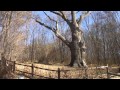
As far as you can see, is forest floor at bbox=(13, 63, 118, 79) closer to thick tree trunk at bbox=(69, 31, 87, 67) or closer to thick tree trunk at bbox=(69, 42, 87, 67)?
thick tree trunk at bbox=(69, 42, 87, 67)

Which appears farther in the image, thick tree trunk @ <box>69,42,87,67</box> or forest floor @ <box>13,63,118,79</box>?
thick tree trunk @ <box>69,42,87,67</box>

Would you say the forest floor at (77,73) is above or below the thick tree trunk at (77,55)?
below

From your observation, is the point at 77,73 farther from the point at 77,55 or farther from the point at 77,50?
the point at 77,50

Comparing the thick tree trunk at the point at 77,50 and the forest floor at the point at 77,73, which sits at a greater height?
the thick tree trunk at the point at 77,50

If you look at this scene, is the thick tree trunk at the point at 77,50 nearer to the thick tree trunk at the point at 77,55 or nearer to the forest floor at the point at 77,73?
the thick tree trunk at the point at 77,55

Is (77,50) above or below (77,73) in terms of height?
above

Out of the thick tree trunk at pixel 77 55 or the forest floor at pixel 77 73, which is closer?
the forest floor at pixel 77 73

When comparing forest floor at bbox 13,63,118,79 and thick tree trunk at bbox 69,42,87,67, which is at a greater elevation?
thick tree trunk at bbox 69,42,87,67

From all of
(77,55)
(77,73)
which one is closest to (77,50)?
(77,55)

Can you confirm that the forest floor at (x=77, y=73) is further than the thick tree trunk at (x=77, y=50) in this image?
No

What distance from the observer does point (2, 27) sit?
1770 cm

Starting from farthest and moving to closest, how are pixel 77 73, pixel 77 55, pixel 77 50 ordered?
pixel 77 50
pixel 77 55
pixel 77 73
